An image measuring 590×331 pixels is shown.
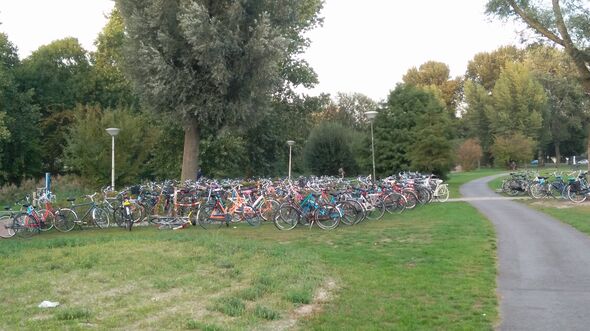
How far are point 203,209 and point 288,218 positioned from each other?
2319mm

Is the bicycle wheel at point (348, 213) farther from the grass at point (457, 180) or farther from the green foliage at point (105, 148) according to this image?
the green foliage at point (105, 148)

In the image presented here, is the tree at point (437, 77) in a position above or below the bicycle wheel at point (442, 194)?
above

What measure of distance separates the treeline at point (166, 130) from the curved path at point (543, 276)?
10.7m

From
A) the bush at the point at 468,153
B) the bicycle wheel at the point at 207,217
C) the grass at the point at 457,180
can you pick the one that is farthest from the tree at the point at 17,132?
the bush at the point at 468,153

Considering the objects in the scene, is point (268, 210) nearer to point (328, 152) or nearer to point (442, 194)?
point (442, 194)

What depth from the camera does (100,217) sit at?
15.5 m

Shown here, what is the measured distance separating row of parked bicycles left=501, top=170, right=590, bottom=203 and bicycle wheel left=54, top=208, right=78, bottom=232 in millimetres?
16636

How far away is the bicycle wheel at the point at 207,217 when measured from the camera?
47.9 ft

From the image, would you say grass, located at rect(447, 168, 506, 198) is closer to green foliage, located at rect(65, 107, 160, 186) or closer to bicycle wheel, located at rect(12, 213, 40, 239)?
green foliage, located at rect(65, 107, 160, 186)

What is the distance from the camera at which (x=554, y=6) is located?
823 inches

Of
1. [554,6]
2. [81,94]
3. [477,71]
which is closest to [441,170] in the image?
[554,6]

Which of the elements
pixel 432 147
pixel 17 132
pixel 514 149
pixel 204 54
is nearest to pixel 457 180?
pixel 432 147

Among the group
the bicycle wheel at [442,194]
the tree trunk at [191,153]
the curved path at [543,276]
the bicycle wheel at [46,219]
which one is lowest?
the curved path at [543,276]

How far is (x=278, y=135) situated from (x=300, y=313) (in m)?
29.3
